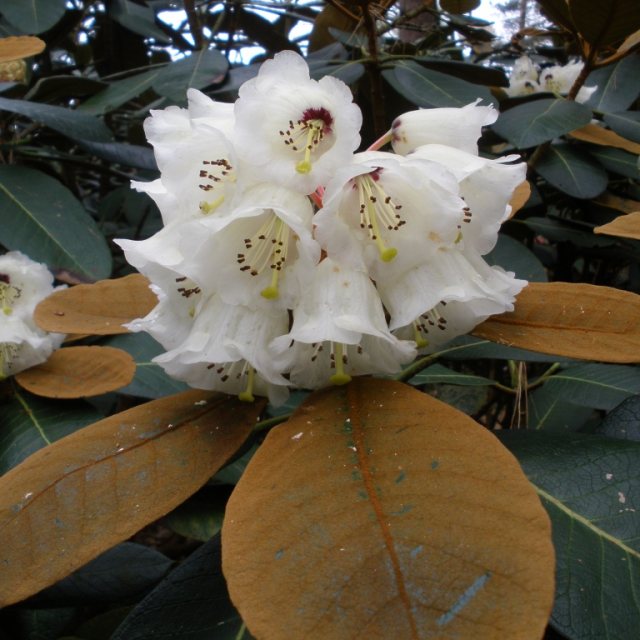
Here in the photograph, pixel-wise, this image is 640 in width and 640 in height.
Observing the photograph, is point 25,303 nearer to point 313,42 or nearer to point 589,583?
point 589,583

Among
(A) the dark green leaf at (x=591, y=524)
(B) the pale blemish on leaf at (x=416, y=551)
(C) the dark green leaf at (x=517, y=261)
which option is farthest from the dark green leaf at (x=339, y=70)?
(B) the pale blemish on leaf at (x=416, y=551)

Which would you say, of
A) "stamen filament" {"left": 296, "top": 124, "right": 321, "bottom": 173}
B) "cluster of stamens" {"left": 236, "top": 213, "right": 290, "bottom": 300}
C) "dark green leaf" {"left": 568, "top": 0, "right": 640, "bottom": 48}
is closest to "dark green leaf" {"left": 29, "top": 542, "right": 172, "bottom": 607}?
"cluster of stamens" {"left": 236, "top": 213, "right": 290, "bottom": 300}

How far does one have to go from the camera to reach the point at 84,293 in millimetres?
851

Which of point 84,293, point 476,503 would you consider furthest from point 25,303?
point 476,503

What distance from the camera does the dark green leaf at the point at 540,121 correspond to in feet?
4.22

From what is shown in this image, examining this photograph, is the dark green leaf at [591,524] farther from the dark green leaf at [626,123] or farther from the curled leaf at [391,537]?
the dark green leaf at [626,123]

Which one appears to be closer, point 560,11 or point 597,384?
point 597,384

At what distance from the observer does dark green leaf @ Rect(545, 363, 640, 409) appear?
1113 millimetres

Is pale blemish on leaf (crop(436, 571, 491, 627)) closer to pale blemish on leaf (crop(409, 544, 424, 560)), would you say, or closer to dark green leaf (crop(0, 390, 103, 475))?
pale blemish on leaf (crop(409, 544, 424, 560))

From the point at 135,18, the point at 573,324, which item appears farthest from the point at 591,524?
the point at 135,18

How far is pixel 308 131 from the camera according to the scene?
0.68 metres

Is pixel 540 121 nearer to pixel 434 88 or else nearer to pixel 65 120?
pixel 434 88

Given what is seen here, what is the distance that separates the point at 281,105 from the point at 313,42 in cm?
156

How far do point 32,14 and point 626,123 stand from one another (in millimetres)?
1400
